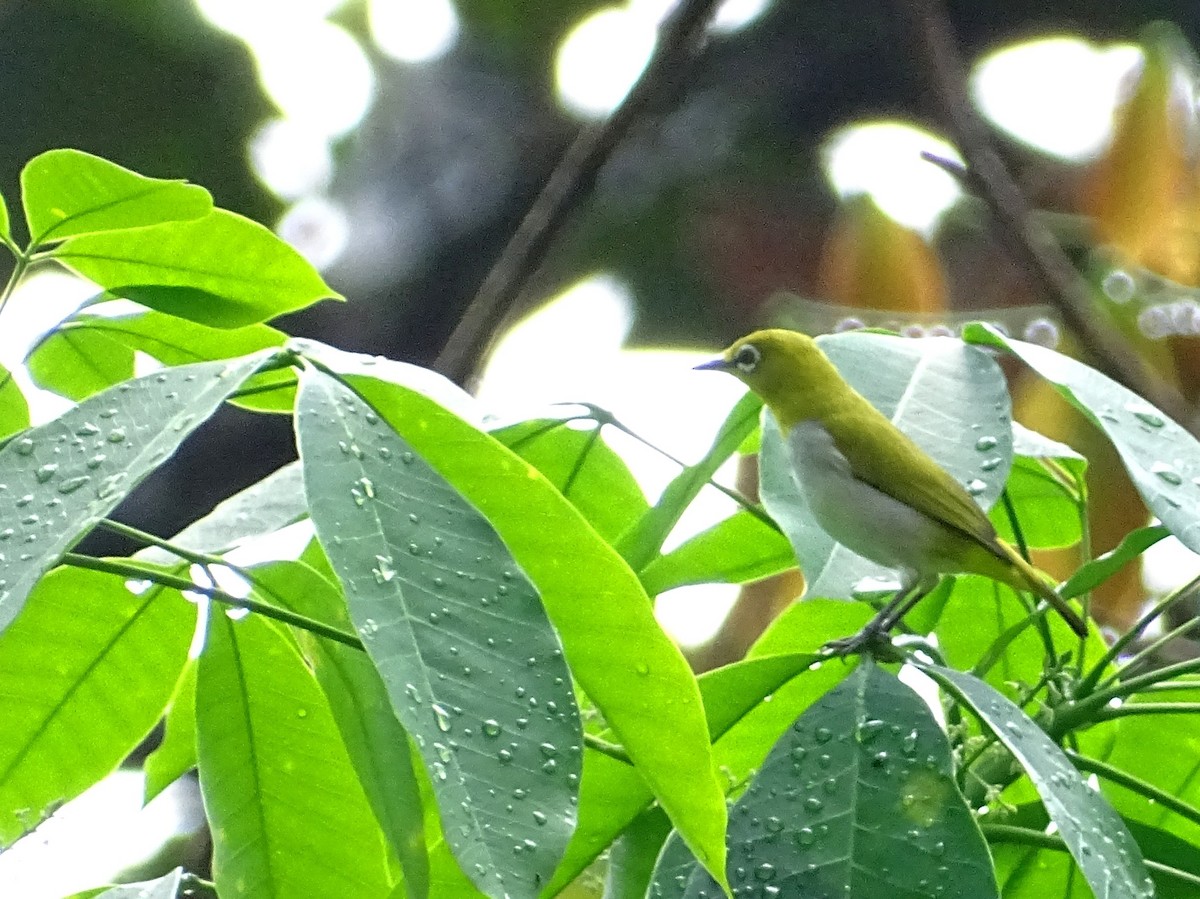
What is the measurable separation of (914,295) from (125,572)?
119 cm

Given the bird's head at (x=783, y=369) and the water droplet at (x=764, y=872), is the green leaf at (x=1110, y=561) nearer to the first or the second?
the water droplet at (x=764, y=872)

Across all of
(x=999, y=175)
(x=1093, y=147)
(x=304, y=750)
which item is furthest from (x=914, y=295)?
(x=304, y=750)

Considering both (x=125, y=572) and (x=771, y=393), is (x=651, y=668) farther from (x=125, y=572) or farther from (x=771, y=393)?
(x=771, y=393)

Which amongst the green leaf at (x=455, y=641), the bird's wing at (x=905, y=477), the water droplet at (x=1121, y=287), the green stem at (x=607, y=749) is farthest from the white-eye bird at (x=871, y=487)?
the water droplet at (x=1121, y=287)

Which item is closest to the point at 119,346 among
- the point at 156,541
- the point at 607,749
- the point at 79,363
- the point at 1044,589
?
the point at 79,363

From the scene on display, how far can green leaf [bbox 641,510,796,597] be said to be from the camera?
69cm

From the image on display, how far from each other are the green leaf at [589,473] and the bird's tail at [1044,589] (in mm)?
200

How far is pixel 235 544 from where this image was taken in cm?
67

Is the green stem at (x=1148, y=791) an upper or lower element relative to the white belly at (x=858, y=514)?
lower

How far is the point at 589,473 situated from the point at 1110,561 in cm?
27

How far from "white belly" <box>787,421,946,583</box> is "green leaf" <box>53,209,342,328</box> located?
270 millimetres

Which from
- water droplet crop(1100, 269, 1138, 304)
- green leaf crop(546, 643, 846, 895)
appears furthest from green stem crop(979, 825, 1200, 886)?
water droplet crop(1100, 269, 1138, 304)

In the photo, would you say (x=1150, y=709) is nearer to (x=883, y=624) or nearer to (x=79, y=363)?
(x=883, y=624)

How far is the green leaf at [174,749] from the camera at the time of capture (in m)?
0.73
